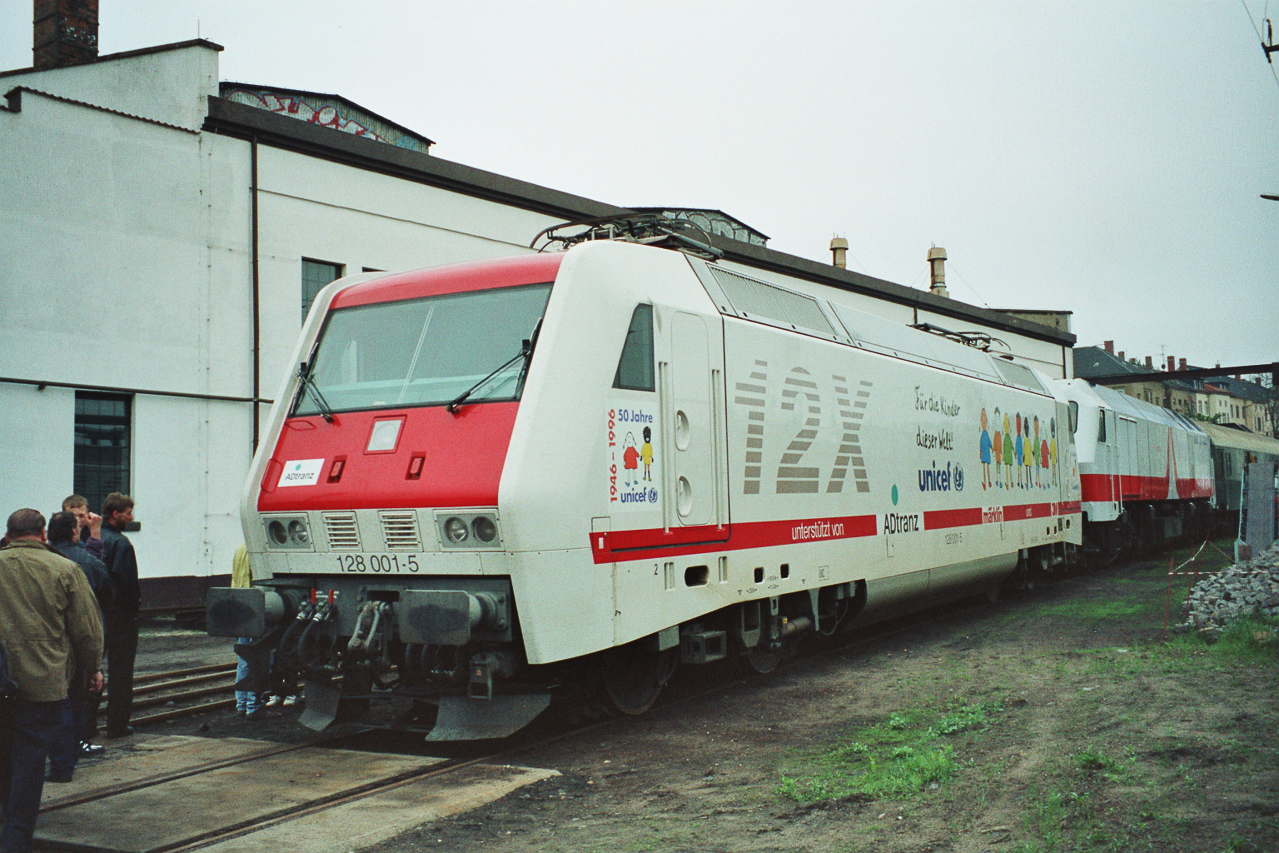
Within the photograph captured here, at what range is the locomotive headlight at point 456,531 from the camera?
661cm

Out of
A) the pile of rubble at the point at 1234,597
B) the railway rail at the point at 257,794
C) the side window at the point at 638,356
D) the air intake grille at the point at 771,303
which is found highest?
the air intake grille at the point at 771,303

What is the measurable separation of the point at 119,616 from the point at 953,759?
5985 mm

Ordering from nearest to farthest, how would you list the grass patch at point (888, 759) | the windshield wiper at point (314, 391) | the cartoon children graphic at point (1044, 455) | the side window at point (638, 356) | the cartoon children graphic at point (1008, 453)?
the grass patch at point (888, 759) → the side window at point (638, 356) → the windshield wiper at point (314, 391) → the cartoon children graphic at point (1008, 453) → the cartoon children graphic at point (1044, 455)

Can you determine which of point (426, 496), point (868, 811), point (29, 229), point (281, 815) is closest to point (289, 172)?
point (29, 229)

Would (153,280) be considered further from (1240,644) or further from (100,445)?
(1240,644)

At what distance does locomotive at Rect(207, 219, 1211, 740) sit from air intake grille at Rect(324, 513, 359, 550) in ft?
0.07

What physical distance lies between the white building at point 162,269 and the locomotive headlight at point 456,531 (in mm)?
10178

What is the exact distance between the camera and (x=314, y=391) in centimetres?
781

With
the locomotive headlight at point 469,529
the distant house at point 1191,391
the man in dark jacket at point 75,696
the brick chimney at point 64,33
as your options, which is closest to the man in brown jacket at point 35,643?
the man in dark jacket at point 75,696

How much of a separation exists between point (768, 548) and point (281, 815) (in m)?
4.33

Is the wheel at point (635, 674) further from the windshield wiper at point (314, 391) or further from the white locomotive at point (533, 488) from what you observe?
Answer: the windshield wiper at point (314, 391)

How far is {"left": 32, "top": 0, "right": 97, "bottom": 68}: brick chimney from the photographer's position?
16.7 m

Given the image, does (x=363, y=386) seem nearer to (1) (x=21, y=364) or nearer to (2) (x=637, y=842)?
(2) (x=637, y=842)

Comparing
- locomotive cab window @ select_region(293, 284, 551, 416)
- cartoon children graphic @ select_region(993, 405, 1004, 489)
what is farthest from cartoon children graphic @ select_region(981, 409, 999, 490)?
locomotive cab window @ select_region(293, 284, 551, 416)
